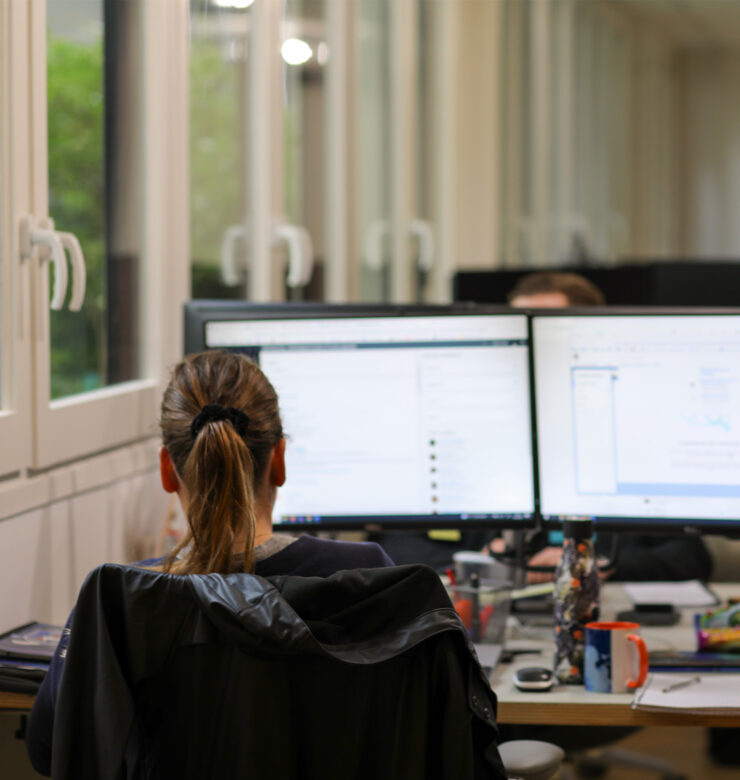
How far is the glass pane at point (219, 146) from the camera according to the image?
8.99 feet

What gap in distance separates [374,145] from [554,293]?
4.73ft

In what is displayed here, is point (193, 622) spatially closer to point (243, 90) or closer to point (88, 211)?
point (88, 211)

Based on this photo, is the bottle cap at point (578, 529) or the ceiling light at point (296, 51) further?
the ceiling light at point (296, 51)

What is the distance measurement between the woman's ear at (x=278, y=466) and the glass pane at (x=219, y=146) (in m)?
1.29

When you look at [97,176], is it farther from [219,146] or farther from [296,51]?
[296,51]

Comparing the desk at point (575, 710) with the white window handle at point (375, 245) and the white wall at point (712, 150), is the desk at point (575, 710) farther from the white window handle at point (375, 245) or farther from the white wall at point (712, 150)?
the white wall at point (712, 150)

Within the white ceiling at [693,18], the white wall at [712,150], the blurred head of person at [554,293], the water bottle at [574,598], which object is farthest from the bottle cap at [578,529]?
the white wall at [712,150]

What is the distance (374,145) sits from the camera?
4.02 m

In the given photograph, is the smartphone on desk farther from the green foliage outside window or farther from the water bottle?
the green foliage outside window

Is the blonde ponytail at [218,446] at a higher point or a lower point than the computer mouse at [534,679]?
higher

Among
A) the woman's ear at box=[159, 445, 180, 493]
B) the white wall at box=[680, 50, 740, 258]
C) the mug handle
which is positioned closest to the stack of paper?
the mug handle

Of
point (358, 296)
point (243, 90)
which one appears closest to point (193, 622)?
point (243, 90)

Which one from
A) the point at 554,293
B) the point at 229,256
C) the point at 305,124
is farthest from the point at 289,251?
the point at 554,293

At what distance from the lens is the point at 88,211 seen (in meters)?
2.27
